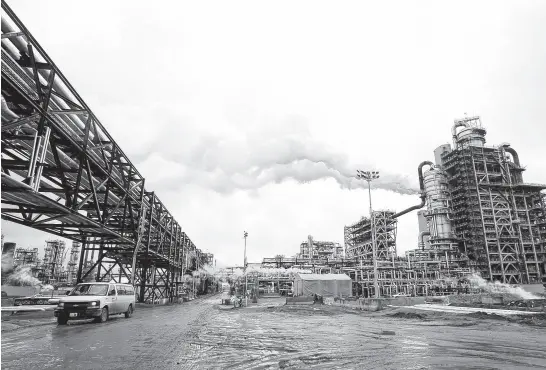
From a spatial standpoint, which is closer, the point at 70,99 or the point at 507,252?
the point at 70,99

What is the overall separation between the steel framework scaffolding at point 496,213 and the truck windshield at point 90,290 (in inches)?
2339

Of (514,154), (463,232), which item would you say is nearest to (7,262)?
(463,232)

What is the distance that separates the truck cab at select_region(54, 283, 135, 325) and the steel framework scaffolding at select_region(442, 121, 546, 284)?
58.2 m

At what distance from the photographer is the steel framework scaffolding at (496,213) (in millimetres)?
58781

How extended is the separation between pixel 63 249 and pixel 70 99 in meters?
91.1

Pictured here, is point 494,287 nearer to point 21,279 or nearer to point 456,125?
point 456,125

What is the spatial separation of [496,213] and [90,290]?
6604 centimetres

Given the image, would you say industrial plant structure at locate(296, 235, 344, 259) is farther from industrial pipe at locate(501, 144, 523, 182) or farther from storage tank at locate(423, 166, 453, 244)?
industrial pipe at locate(501, 144, 523, 182)

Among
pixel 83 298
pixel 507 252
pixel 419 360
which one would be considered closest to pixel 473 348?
pixel 419 360

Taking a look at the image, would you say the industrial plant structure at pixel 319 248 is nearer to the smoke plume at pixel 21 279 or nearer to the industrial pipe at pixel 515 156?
the industrial pipe at pixel 515 156

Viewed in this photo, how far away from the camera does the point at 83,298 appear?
15.5 m

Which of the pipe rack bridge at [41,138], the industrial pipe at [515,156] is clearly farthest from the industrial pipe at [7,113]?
the industrial pipe at [515,156]

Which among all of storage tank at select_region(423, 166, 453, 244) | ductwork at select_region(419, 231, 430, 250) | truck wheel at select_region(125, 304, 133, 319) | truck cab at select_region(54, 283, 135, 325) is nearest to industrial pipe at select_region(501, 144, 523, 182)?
storage tank at select_region(423, 166, 453, 244)

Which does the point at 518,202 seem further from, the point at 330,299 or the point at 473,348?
the point at 473,348
